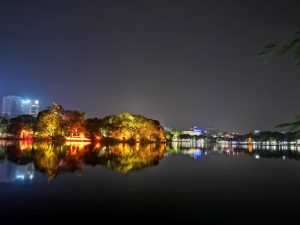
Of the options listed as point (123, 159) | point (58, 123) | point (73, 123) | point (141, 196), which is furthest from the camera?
point (73, 123)

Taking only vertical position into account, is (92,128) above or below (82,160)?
above

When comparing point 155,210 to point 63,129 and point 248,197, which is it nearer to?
point 248,197

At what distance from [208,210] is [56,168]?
15.8 m

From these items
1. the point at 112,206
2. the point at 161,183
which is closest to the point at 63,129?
the point at 161,183

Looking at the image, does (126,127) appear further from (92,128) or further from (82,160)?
(82,160)

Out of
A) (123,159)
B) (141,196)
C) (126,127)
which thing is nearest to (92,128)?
(126,127)

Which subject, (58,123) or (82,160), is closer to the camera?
(82,160)

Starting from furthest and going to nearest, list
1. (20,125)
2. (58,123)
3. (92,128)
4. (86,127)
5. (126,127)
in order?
(20,125)
(126,127)
(92,128)
(86,127)
(58,123)

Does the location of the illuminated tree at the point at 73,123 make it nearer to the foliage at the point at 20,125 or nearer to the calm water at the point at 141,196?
the foliage at the point at 20,125

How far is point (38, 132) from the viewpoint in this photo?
91.9m

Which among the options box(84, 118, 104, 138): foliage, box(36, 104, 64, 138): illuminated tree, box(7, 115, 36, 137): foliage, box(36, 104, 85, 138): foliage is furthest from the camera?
box(7, 115, 36, 137): foliage

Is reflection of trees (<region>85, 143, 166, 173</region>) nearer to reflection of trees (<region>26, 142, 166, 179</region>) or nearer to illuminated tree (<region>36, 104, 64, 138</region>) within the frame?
reflection of trees (<region>26, 142, 166, 179</region>)

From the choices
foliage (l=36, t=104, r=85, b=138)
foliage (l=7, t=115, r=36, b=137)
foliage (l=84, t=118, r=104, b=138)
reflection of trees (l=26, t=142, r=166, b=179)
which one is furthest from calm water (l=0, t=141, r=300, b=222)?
foliage (l=7, t=115, r=36, b=137)

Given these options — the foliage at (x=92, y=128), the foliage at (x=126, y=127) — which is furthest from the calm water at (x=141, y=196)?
the foliage at (x=126, y=127)
